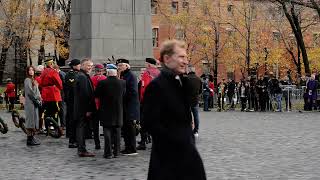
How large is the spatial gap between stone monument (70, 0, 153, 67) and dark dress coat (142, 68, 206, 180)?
48.9 feet

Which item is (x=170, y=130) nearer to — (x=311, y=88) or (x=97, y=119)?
(x=97, y=119)

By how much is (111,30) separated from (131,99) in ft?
24.9

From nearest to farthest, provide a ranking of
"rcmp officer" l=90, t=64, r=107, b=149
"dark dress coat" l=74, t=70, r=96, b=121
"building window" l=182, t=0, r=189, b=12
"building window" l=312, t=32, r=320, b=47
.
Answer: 1. "dark dress coat" l=74, t=70, r=96, b=121
2. "rcmp officer" l=90, t=64, r=107, b=149
3. "building window" l=182, t=0, r=189, b=12
4. "building window" l=312, t=32, r=320, b=47

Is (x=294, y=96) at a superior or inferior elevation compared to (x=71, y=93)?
inferior

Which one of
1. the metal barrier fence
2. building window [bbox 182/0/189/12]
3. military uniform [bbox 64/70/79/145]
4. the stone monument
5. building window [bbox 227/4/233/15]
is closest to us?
military uniform [bbox 64/70/79/145]

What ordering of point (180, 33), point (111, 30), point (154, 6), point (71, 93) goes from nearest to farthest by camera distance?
point (71, 93), point (111, 30), point (180, 33), point (154, 6)

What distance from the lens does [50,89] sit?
55.3 feet

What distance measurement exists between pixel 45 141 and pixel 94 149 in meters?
2.50

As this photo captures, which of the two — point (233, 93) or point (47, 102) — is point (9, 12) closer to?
point (233, 93)

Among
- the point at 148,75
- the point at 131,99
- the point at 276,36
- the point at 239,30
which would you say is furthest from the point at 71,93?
the point at 276,36

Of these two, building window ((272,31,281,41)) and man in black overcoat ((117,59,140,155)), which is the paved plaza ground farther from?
building window ((272,31,281,41))

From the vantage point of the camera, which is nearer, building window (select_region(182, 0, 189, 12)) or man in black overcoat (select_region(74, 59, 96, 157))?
man in black overcoat (select_region(74, 59, 96, 157))

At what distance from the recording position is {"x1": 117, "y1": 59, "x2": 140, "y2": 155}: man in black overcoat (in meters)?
13.7

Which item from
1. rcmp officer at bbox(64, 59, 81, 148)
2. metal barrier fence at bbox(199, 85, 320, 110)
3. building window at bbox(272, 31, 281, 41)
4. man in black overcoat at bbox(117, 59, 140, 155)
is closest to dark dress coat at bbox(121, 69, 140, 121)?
man in black overcoat at bbox(117, 59, 140, 155)
